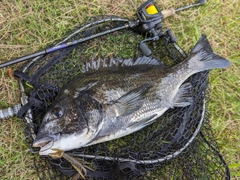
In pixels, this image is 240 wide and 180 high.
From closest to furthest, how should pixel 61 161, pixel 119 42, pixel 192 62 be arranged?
pixel 61 161
pixel 192 62
pixel 119 42

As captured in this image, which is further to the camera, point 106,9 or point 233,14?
point 233,14

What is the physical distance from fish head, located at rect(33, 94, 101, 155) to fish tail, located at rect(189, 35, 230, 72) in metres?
1.21

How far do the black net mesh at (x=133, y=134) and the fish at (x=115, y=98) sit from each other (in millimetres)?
177

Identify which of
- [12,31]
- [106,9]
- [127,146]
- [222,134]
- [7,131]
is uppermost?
[12,31]

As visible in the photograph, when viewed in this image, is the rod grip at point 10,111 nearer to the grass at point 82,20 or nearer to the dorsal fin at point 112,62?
the grass at point 82,20

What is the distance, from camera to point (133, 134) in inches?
122

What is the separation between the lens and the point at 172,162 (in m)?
3.15

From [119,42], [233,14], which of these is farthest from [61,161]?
[233,14]

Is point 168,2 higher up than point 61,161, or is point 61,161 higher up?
point 168,2

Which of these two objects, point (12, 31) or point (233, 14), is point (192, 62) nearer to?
point (233, 14)

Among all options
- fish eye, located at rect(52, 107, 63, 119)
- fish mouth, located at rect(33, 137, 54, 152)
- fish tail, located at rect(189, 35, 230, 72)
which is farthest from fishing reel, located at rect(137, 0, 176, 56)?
fish mouth, located at rect(33, 137, 54, 152)

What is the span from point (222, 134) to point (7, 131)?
8.17ft

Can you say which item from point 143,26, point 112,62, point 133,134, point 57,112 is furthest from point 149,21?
point 57,112

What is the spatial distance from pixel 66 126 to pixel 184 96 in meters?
1.29
